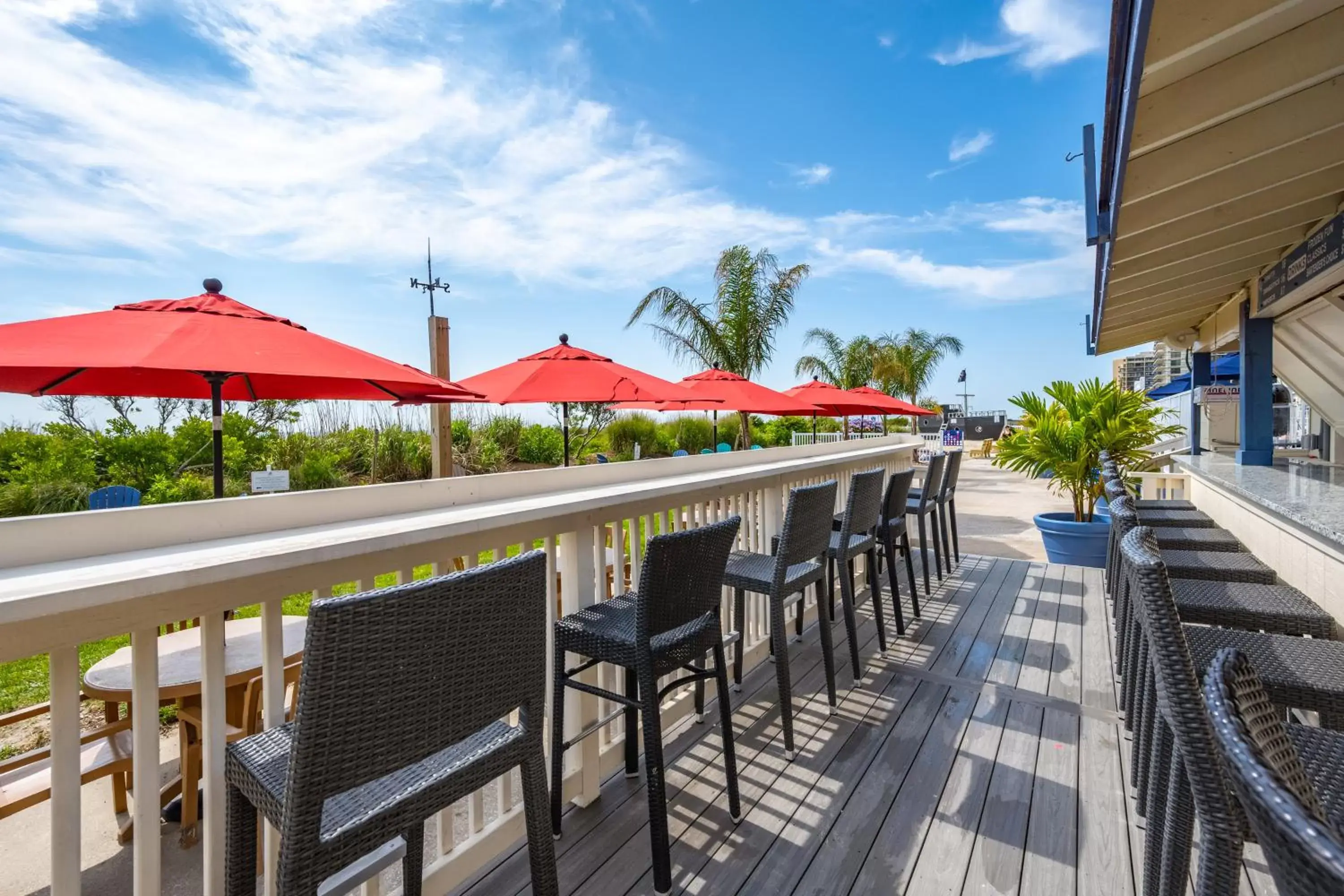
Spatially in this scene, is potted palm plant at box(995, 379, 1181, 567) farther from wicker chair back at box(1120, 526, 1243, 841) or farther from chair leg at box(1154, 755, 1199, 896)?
wicker chair back at box(1120, 526, 1243, 841)

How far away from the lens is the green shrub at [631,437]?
14180 mm

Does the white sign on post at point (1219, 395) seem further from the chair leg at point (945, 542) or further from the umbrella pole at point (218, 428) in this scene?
the umbrella pole at point (218, 428)

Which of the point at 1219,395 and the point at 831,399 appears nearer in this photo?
the point at 1219,395

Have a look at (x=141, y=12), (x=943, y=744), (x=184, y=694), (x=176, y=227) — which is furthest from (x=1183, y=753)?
(x=176, y=227)

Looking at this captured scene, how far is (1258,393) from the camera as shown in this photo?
14.6 feet

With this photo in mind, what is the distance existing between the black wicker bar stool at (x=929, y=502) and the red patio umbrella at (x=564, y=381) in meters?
2.30

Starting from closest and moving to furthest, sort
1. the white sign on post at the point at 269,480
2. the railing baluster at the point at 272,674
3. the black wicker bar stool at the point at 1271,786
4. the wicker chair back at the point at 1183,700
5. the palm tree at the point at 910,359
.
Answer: the black wicker bar stool at the point at 1271,786
the wicker chair back at the point at 1183,700
the railing baluster at the point at 272,674
the white sign on post at the point at 269,480
the palm tree at the point at 910,359

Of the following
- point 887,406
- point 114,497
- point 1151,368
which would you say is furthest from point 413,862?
point 1151,368

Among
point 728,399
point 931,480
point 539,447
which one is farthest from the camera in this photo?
point 539,447

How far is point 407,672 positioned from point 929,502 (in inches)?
177

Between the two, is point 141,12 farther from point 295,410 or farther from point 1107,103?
point 1107,103

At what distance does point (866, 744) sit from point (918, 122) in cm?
1319

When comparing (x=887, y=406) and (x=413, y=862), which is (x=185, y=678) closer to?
(x=413, y=862)

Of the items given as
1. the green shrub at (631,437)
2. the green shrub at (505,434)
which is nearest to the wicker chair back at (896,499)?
the green shrub at (505,434)
